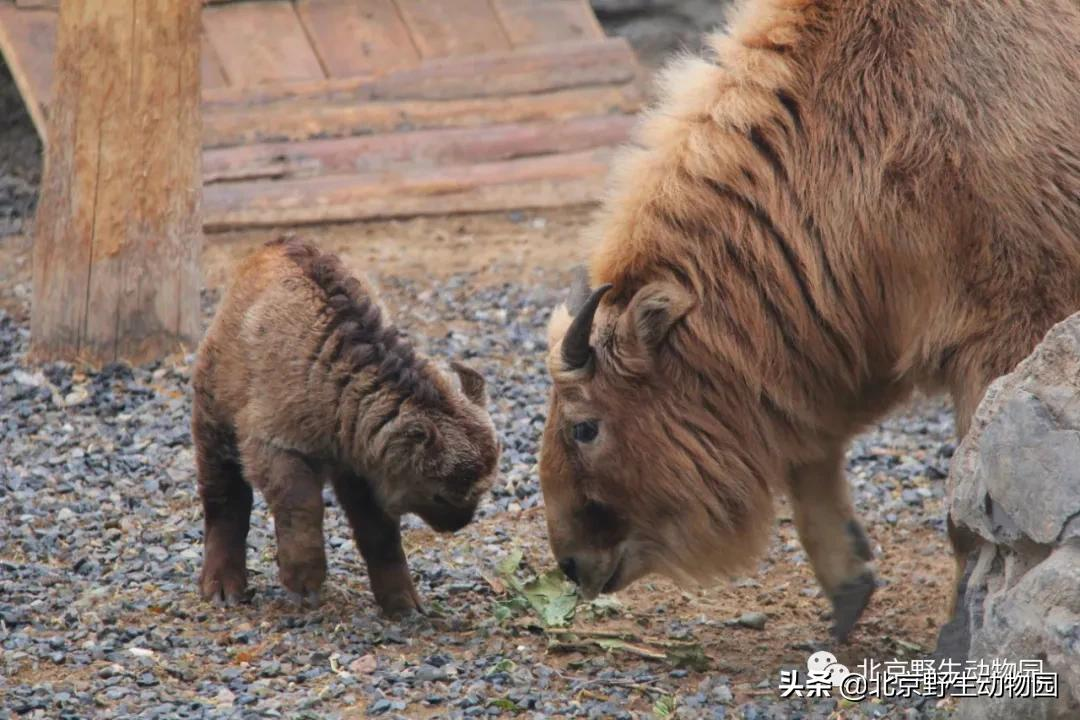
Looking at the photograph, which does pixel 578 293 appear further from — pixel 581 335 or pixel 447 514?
pixel 447 514

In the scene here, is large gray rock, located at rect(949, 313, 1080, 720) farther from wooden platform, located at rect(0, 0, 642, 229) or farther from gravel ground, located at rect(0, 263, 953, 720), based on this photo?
wooden platform, located at rect(0, 0, 642, 229)

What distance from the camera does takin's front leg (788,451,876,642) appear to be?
18.2 feet

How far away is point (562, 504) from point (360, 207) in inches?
220

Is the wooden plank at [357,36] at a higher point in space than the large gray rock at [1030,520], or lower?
higher

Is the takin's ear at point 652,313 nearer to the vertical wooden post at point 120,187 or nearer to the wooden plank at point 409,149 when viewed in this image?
the vertical wooden post at point 120,187

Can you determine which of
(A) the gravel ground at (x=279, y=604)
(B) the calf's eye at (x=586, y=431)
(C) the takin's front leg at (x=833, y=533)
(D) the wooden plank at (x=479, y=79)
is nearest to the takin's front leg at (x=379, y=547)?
(A) the gravel ground at (x=279, y=604)

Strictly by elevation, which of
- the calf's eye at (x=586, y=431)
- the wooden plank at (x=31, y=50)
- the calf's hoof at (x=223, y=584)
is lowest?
the calf's hoof at (x=223, y=584)

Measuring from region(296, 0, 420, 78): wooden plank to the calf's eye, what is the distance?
6.87m

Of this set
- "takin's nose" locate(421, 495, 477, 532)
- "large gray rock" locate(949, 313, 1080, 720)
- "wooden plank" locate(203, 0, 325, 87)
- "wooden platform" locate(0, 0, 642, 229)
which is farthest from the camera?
"wooden plank" locate(203, 0, 325, 87)

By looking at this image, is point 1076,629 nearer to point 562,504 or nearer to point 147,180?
point 562,504

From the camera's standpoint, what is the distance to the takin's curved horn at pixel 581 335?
4.84 m

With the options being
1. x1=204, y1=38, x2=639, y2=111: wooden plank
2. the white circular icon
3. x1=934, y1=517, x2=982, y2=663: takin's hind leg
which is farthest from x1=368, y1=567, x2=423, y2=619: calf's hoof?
x1=204, y1=38, x2=639, y2=111: wooden plank

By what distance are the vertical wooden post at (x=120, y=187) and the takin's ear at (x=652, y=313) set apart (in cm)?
364

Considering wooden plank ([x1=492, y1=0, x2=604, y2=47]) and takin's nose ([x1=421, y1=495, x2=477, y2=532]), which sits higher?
wooden plank ([x1=492, y1=0, x2=604, y2=47])
